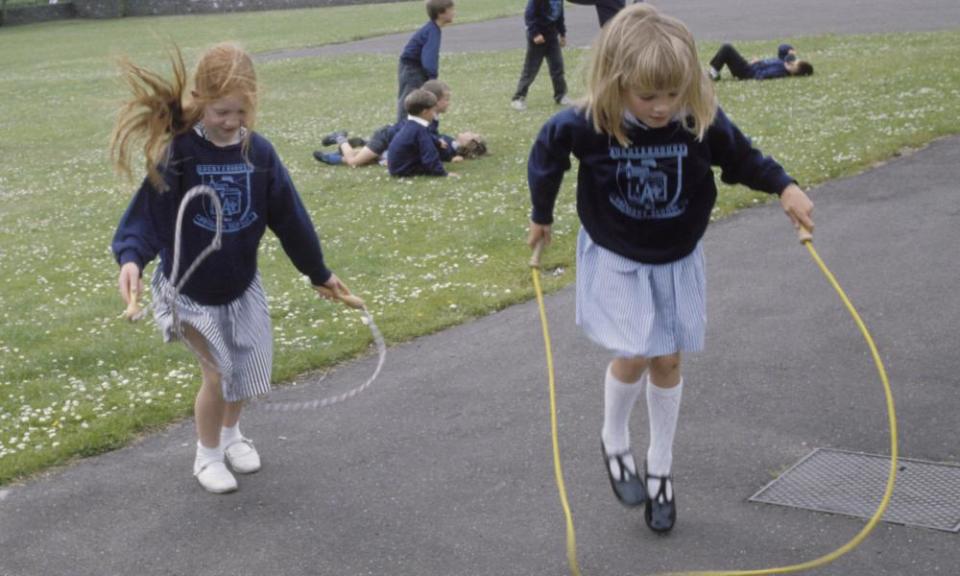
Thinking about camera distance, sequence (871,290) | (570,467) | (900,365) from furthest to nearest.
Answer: (871,290) → (900,365) → (570,467)

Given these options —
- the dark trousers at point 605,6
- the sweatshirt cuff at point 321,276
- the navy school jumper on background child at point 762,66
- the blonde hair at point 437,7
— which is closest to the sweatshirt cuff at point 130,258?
the sweatshirt cuff at point 321,276

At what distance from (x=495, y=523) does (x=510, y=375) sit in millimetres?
1749

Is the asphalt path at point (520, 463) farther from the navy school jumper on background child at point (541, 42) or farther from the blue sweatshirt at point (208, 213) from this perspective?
the navy school jumper on background child at point (541, 42)

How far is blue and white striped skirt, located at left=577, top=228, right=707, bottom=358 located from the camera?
4359 millimetres

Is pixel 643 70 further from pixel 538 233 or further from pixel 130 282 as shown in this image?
pixel 130 282

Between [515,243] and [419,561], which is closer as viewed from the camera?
[419,561]

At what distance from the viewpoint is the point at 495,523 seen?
4.57 meters

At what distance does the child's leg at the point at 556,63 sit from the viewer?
54.1 feet

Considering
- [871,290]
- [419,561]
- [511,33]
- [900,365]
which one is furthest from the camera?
[511,33]

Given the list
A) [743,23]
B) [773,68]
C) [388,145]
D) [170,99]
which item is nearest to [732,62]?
[773,68]

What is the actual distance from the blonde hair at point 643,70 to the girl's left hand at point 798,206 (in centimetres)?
41

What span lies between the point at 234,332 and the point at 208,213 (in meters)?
0.48

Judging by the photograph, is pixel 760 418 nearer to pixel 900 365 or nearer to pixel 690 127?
pixel 900 365

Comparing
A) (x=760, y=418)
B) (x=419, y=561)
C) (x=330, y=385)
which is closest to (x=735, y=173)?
(x=760, y=418)
